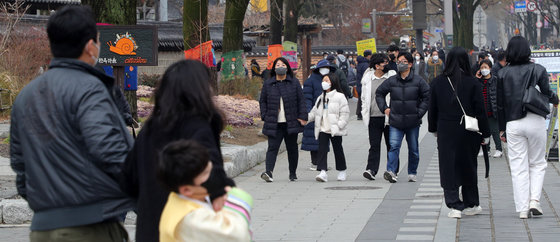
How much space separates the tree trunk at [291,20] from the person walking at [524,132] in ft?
82.5

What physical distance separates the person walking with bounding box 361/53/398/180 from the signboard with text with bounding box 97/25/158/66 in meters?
2.85

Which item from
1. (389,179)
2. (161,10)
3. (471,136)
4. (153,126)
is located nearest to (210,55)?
(389,179)

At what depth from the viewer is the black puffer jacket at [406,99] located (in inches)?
518

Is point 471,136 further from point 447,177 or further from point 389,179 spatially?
point 389,179

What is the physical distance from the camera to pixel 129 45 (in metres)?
13.0

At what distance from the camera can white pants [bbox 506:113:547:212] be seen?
31.8 feet

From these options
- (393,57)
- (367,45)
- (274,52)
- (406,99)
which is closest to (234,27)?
(274,52)

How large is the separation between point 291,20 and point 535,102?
25.5m

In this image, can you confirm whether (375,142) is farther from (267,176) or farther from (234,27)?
(234,27)

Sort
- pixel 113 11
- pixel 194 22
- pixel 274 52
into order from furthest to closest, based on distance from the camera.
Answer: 1. pixel 274 52
2. pixel 194 22
3. pixel 113 11

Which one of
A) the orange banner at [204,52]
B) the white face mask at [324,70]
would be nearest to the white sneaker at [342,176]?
the white face mask at [324,70]

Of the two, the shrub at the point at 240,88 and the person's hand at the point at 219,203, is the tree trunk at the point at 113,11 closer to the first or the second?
the shrub at the point at 240,88

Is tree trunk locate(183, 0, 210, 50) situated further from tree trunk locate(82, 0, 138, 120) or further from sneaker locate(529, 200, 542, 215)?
sneaker locate(529, 200, 542, 215)

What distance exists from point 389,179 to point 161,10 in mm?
38192
